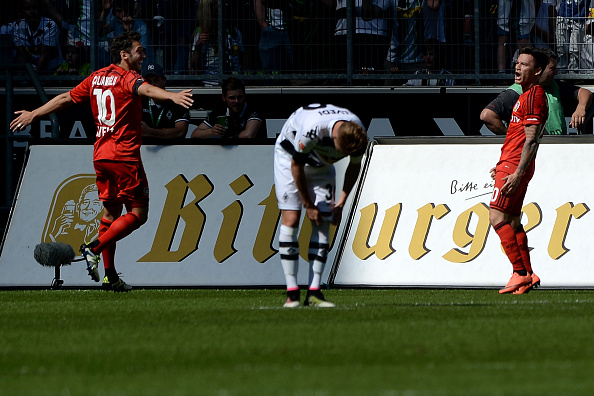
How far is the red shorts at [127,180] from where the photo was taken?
433 inches

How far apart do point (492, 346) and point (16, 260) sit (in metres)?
7.14

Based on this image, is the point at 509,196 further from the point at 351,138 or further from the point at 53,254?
the point at 53,254

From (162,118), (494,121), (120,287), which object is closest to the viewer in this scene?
(120,287)

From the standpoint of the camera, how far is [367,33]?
15.8 meters

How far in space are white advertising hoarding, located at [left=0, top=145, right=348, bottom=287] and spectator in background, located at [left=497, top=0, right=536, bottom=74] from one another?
4.82 metres

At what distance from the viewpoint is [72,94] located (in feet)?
36.7

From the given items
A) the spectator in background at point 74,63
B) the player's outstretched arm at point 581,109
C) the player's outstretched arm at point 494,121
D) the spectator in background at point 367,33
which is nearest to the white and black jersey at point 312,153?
the player's outstretched arm at point 494,121

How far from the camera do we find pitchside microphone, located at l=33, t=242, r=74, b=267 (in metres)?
11.1

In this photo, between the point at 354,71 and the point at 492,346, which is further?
the point at 354,71

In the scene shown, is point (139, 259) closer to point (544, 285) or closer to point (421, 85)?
point (544, 285)

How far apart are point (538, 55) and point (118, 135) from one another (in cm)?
424

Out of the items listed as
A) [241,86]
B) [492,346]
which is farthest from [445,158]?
[492,346]

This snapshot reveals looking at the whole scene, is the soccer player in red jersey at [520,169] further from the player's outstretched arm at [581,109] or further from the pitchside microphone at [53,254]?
the pitchside microphone at [53,254]

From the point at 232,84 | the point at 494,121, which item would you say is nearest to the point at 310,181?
the point at 494,121
